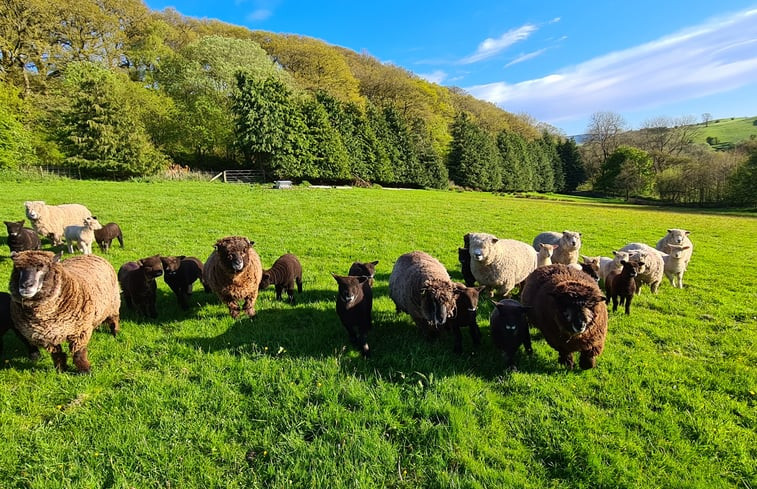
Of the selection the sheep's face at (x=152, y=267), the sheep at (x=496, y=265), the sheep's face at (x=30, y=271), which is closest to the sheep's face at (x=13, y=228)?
the sheep's face at (x=152, y=267)

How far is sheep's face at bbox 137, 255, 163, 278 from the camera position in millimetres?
5879

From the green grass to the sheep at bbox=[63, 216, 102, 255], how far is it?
362 ft

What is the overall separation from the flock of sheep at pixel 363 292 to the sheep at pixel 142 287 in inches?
0.7

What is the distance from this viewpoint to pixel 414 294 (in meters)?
5.30

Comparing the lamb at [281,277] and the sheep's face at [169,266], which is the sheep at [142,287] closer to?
the sheep's face at [169,266]

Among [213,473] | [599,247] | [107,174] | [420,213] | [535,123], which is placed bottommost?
[213,473]

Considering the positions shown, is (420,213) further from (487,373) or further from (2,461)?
(2,461)

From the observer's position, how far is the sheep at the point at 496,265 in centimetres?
715

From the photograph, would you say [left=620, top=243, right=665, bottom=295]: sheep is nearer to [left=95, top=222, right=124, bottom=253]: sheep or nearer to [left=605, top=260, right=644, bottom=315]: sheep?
[left=605, top=260, right=644, bottom=315]: sheep

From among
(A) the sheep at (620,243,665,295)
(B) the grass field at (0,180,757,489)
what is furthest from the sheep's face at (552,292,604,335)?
(A) the sheep at (620,243,665,295)

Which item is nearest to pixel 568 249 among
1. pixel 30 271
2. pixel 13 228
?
pixel 30 271

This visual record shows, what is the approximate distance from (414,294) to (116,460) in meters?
3.92

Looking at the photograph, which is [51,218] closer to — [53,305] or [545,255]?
[53,305]

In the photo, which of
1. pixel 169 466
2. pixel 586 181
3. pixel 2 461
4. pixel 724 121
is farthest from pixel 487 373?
pixel 724 121
